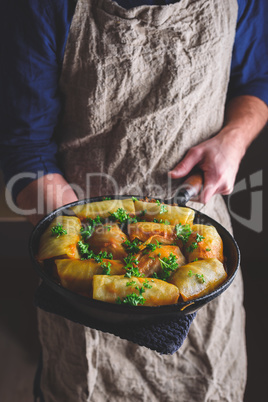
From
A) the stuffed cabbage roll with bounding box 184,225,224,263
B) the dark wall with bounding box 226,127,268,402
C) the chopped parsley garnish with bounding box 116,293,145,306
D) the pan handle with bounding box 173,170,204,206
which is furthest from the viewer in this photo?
the dark wall with bounding box 226,127,268,402

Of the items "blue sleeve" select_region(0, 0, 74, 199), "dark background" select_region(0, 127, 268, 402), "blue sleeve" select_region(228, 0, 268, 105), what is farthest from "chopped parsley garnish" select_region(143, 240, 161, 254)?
"dark background" select_region(0, 127, 268, 402)

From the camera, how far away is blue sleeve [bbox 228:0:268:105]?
1.03 metres

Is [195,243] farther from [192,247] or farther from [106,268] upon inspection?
[106,268]

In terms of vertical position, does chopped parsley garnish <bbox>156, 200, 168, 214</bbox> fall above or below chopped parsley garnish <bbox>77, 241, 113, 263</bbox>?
above

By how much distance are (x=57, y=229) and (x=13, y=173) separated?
368mm

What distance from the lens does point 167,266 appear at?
2.19ft

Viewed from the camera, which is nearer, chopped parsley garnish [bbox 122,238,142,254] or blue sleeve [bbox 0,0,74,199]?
chopped parsley garnish [bbox 122,238,142,254]

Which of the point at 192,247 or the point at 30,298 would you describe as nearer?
the point at 192,247

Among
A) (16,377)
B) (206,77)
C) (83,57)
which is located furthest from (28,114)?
(16,377)

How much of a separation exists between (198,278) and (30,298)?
163cm

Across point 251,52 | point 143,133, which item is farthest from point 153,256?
point 251,52

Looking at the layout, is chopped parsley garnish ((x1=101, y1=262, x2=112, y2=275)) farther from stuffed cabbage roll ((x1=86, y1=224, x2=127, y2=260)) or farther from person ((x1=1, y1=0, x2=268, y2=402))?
person ((x1=1, y1=0, x2=268, y2=402))

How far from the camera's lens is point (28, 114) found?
38.7 inches

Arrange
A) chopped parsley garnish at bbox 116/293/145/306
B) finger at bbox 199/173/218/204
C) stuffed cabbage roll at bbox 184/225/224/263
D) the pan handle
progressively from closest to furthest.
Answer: chopped parsley garnish at bbox 116/293/145/306, stuffed cabbage roll at bbox 184/225/224/263, the pan handle, finger at bbox 199/173/218/204
